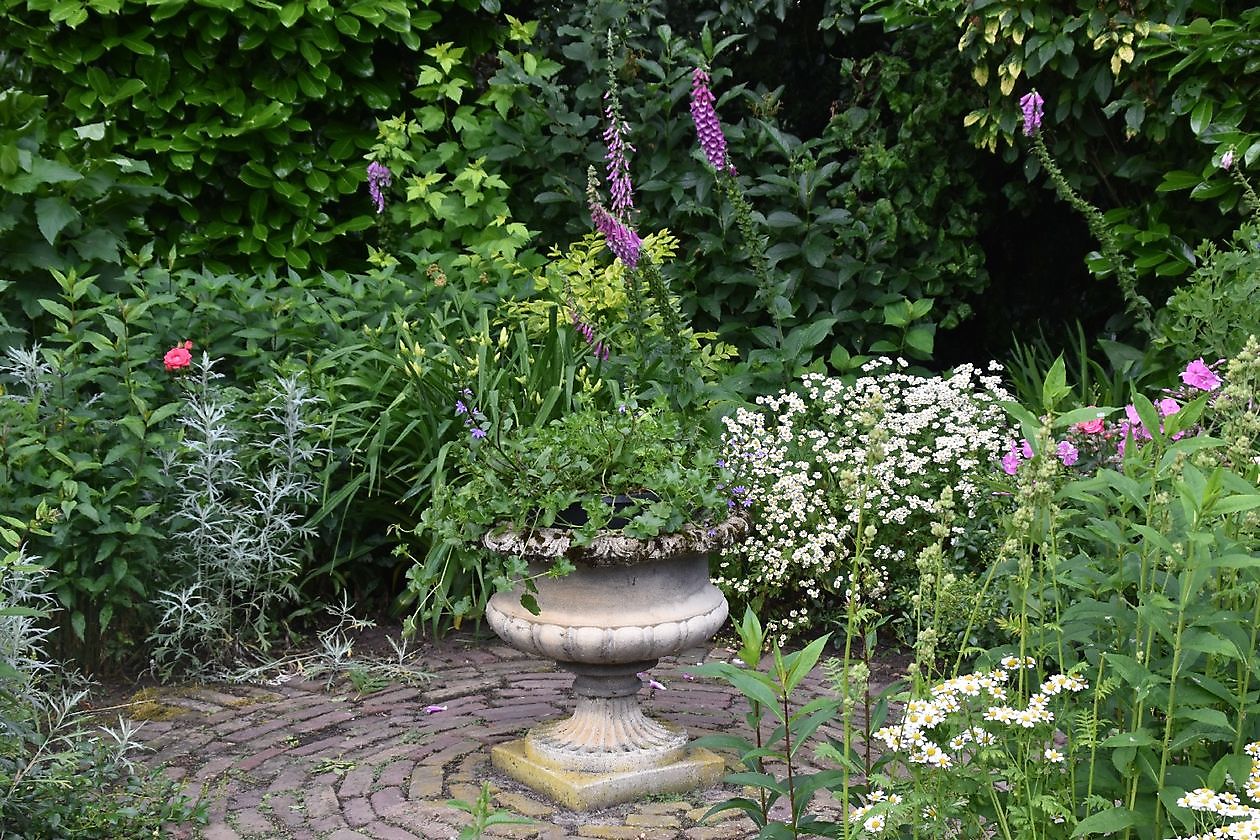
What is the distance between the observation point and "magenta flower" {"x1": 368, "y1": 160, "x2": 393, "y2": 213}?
6.13 meters

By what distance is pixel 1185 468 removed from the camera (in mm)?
2029

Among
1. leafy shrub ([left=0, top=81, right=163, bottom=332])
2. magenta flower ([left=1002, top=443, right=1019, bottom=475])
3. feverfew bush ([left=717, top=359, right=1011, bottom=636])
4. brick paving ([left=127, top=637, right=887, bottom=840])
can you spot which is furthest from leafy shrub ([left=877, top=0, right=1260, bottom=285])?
leafy shrub ([left=0, top=81, right=163, bottom=332])

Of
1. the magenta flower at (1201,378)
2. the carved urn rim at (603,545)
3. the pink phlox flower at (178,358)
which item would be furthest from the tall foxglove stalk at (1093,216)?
the pink phlox flower at (178,358)

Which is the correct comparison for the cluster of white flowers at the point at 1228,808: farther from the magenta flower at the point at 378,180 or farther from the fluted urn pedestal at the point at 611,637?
the magenta flower at the point at 378,180

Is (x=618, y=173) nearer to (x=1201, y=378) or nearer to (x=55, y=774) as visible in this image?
(x=1201, y=378)

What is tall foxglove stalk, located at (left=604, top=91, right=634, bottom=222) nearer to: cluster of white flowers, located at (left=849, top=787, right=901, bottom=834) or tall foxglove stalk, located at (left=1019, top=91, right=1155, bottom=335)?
tall foxglove stalk, located at (left=1019, top=91, right=1155, bottom=335)

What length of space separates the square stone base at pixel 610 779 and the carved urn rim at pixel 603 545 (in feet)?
1.85

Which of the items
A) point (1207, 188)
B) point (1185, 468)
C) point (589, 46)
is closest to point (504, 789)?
point (1185, 468)

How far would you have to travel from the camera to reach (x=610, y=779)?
3.30m

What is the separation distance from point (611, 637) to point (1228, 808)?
171cm

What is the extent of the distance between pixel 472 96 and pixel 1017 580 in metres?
5.53

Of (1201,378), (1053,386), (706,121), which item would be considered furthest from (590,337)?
(1053,386)

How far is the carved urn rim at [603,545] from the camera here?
3.24 metres

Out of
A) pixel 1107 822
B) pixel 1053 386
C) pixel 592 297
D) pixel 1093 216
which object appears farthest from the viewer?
pixel 592 297
